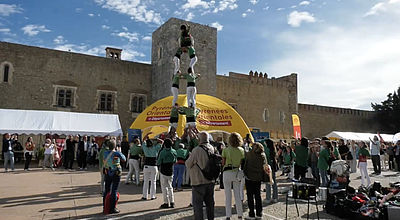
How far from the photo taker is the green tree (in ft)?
131

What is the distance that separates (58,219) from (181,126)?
7.98 m

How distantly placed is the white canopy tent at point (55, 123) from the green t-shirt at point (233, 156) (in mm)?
12143

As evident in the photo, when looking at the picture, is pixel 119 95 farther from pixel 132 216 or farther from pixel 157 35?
pixel 132 216

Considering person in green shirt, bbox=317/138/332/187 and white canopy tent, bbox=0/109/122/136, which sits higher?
white canopy tent, bbox=0/109/122/136

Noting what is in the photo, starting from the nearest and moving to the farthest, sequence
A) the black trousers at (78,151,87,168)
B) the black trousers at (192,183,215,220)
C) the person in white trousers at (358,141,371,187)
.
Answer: the black trousers at (192,183,215,220)
the person in white trousers at (358,141,371,187)
the black trousers at (78,151,87,168)

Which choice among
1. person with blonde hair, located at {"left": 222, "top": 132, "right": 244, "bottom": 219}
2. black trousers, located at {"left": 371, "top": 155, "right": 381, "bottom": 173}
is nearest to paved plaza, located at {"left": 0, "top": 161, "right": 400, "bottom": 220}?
person with blonde hair, located at {"left": 222, "top": 132, "right": 244, "bottom": 219}

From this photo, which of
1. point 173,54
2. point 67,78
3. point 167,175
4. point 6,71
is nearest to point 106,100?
point 67,78

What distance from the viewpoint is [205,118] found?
13.6 m

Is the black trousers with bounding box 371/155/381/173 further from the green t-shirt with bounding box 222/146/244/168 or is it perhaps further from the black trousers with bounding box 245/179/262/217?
the green t-shirt with bounding box 222/146/244/168

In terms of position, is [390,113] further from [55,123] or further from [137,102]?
[55,123]

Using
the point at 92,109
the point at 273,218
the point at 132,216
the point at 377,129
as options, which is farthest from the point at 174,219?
the point at 377,129

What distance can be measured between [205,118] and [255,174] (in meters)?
7.94

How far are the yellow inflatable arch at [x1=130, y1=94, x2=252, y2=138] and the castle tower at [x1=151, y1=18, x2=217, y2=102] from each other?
6.71m

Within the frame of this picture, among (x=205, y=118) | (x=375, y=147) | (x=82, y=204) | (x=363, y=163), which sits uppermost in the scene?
(x=205, y=118)
